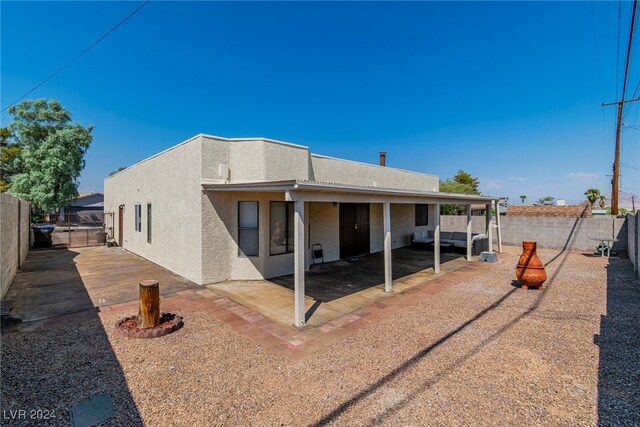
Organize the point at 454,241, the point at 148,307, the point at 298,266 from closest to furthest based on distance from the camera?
the point at 148,307 < the point at 298,266 < the point at 454,241

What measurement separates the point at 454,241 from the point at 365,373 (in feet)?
37.9

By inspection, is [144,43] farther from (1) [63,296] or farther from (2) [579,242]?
(2) [579,242]

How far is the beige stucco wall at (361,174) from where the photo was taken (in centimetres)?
1024

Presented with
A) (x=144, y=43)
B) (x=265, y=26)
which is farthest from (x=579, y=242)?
(x=144, y=43)

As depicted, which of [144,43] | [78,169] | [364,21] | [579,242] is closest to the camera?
[144,43]

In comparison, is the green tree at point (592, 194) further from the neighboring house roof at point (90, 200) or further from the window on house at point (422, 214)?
the neighboring house roof at point (90, 200)

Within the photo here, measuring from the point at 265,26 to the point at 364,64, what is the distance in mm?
5560

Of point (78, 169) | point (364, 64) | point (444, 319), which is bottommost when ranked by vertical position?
point (444, 319)

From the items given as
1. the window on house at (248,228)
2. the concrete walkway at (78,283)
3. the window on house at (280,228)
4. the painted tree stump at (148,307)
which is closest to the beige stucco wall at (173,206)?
the concrete walkway at (78,283)

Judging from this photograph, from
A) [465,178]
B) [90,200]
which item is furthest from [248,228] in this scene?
[90,200]

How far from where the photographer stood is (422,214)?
16.7 m

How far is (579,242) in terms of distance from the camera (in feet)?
43.9

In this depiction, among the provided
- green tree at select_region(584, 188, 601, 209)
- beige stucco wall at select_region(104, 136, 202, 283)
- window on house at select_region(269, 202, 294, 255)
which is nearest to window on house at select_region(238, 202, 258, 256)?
window on house at select_region(269, 202, 294, 255)

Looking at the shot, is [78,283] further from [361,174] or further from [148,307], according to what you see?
[361,174]
